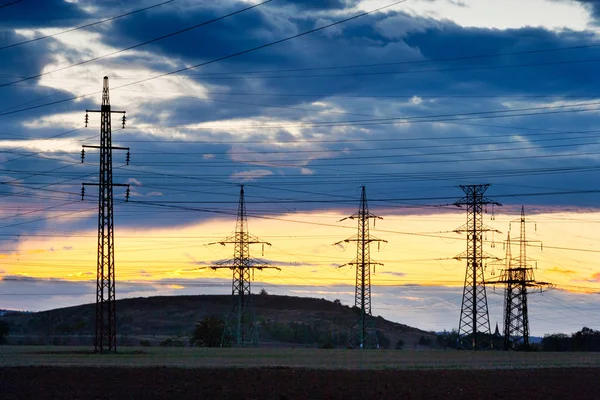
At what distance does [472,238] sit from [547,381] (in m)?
53.2

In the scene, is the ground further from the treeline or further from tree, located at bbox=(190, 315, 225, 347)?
the treeline

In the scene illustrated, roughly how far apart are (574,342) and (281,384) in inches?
5728

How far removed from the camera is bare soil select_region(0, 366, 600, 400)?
168 feet

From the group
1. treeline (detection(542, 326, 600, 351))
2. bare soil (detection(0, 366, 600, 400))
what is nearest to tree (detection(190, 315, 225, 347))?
treeline (detection(542, 326, 600, 351))

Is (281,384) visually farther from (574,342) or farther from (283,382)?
(574,342)

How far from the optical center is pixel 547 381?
6381 centimetres

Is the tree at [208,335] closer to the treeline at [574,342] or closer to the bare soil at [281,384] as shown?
the treeline at [574,342]

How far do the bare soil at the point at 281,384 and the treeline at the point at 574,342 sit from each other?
12079 centimetres

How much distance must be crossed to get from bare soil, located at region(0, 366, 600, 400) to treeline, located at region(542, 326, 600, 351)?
121 m

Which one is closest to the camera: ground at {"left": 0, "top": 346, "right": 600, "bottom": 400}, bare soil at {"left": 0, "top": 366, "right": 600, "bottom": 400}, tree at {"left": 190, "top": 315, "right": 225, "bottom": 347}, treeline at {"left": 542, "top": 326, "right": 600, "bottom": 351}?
bare soil at {"left": 0, "top": 366, "right": 600, "bottom": 400}

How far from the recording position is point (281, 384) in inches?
2256

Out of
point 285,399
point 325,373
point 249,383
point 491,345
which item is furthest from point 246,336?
point 285,399

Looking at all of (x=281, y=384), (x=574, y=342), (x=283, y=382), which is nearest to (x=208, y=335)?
(x=574, y=342)

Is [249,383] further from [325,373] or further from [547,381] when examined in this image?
[547,381]
